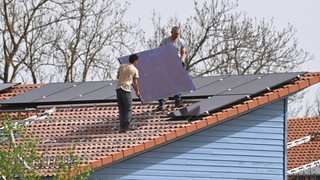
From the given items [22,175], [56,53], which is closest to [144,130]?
[22,175]

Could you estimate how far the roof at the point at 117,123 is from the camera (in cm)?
2742

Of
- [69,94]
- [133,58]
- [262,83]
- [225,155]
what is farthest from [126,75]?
[69,94]

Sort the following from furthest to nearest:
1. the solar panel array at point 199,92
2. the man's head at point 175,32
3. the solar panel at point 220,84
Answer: the solar panel at point 220,84 < the man's head at point 175,32 < the solar panel array at point 199,92

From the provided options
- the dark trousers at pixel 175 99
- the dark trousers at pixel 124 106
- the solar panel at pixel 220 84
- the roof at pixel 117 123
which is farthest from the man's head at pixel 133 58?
the solar panel at pixel 220 84

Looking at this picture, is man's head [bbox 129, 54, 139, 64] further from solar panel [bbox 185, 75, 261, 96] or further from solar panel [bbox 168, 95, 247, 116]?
solar panel [bbox 185, 75, 261, 96]

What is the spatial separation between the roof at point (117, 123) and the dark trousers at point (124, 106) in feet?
Result: 1.02

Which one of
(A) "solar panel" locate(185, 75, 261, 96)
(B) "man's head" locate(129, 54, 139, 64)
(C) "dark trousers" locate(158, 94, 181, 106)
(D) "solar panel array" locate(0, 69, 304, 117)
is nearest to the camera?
(B) "man's head" locate(129, 54, 139, 64)

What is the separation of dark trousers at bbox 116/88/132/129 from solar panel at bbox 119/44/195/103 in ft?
2.73

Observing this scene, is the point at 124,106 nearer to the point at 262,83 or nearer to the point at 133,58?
the point at 133,58

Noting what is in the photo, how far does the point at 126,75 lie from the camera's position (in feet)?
92.2

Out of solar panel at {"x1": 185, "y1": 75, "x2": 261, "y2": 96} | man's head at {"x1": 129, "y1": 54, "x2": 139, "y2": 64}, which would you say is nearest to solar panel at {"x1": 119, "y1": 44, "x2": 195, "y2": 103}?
solar panel at {"x1": 185, "y1": 75, "x2": 261, "y2": 96}

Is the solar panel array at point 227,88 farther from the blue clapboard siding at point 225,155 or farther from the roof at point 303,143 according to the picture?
the roof at point 303,143

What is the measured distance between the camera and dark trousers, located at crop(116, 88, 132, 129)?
2817 centimetres

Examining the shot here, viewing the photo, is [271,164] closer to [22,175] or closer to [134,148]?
[134,148]
